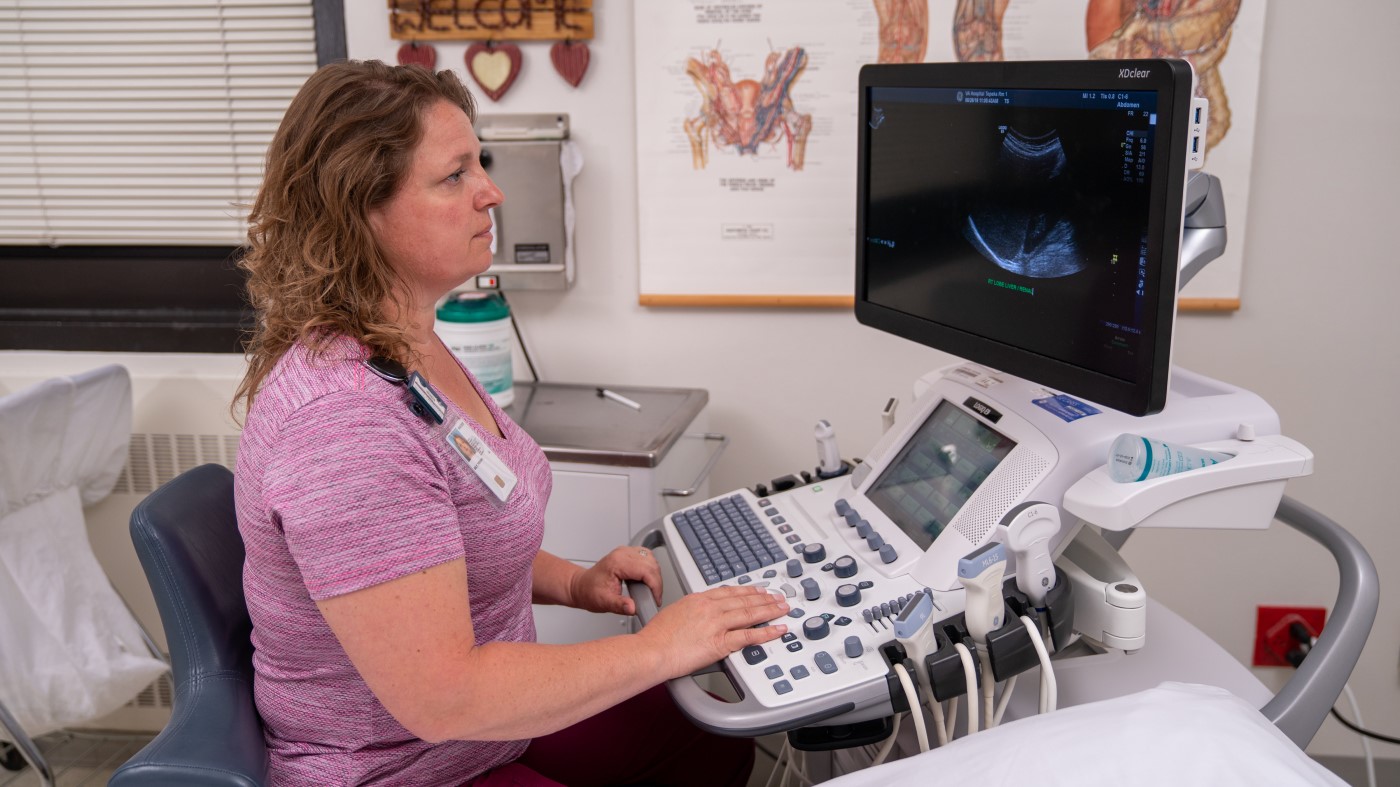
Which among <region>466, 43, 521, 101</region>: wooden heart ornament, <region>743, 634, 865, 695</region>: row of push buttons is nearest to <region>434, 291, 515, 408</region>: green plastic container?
<region>466, 43, 521, 101</region>: wooden heart ornament

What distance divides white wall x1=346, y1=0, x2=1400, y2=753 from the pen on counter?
0.38 ft

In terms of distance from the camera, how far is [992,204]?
3.92ft

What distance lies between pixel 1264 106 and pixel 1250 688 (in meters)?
1.16

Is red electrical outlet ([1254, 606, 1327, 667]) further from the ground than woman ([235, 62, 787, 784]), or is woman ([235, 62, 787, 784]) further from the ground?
woman ([235, 62, 787, 784])

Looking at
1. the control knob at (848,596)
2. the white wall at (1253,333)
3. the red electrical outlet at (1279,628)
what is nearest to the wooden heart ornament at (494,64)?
the white wall at (1253,333)

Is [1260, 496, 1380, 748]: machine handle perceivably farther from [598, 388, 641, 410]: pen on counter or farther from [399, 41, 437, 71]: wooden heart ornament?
[399, 41, 437, 71]: wooden heart ornament

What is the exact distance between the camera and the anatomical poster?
184 centimetres

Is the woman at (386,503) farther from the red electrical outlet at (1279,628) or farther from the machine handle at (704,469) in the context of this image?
the red electrical outlet at (1279,628)

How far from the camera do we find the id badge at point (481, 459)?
1.08 metres

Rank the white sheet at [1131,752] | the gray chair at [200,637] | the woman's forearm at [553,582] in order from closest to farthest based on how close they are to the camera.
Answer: the white sheet at [1131,752] < the gray chair at [200,637] < the woman's forearm at [553,582]

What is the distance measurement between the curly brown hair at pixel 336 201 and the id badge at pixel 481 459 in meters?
0.10

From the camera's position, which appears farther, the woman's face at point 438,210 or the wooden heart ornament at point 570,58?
the wooden heart ornament at point 570,58

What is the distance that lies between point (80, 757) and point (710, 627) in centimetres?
187

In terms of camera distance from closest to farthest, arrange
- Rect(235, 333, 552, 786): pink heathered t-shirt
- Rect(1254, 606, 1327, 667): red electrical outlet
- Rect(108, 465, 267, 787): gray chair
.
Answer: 1. Rect(235, 333, 552, 786): pink heathered t-shirt
2. Rect(108, 465, 267, 787): gray chair
3. Rect(1254, 606, 1327, 667): red electrical outlet
